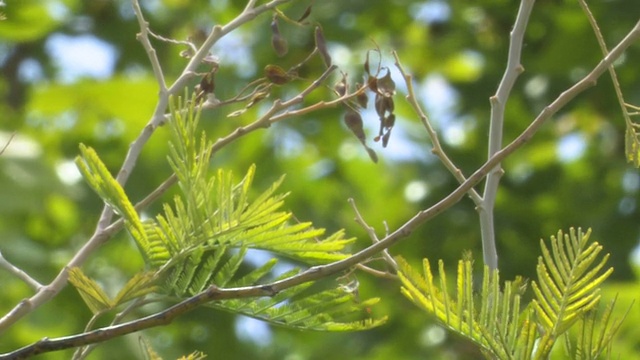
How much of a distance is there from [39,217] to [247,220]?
3.01 metres

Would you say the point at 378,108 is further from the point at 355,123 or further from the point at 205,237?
the point at 205,237

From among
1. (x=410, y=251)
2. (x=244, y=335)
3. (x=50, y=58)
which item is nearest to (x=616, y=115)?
(x=410, y=251)

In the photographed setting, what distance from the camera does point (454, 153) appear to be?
3.90m

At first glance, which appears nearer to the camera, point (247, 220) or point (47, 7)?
point (247, 220)

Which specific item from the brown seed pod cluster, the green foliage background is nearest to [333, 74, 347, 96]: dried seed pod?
the brown seed pod cluster

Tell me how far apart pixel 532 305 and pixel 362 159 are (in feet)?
11.3

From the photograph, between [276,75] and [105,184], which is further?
[276,75]

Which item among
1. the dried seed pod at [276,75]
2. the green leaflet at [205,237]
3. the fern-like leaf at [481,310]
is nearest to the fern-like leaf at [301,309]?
the green leaflet at [205,237]

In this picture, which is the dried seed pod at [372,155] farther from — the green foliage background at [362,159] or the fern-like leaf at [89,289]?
the green foliage background at [362,159]

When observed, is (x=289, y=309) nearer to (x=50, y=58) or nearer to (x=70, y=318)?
(x=70, y=318)

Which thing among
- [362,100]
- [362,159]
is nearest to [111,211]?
[362,100]

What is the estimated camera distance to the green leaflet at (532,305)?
798mm

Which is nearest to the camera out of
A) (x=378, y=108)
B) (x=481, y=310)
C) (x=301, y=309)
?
(x=481, y=310)

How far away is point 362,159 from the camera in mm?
4273
